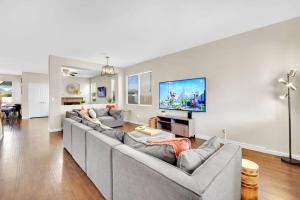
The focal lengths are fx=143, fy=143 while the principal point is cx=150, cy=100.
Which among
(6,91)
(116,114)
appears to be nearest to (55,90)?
(116,114)

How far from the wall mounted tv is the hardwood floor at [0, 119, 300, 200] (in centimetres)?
157

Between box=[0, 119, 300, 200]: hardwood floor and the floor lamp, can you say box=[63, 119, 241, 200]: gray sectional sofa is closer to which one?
box=[0, 119, 300, 200]: hardwood floor

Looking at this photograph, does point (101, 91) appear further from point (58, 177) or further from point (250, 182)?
point (250, 182)

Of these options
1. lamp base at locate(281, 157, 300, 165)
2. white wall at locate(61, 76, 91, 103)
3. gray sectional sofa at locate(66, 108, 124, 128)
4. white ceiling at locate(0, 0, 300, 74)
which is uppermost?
white ceiling at locate(0, 0, 300, 74)

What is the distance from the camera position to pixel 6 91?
829cm

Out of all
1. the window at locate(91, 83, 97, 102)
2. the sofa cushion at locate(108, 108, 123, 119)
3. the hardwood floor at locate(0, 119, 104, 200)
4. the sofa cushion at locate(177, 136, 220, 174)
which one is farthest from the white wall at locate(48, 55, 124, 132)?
the sofa cushion at locate(177, 136, 220, 174)

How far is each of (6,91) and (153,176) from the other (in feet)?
36.6

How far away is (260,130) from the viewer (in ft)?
9.91

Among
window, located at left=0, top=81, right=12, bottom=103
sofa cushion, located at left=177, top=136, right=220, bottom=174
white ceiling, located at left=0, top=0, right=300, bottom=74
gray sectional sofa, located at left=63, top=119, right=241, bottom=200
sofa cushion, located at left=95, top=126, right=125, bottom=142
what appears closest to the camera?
gray sectional sofa, located at left=63, top=119, right=241, bottom=200

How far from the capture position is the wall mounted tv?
12.8ft

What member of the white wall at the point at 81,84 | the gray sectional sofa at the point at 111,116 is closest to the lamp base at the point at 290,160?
the gray sectional sofa at the point at 111,116

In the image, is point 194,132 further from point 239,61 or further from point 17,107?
point 17,107

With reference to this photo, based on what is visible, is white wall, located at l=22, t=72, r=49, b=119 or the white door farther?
the white door

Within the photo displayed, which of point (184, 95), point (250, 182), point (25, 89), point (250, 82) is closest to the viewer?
point (250, 182)
